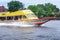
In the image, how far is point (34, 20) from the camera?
5391 cm

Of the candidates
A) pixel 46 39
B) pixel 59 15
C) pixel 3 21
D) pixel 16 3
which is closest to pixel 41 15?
pixel 16 3

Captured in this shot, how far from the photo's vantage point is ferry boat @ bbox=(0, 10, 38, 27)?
54.9 meters

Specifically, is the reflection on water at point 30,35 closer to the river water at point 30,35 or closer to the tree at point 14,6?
the river water at point 30,35

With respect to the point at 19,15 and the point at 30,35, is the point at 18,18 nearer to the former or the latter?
the point at 19,15

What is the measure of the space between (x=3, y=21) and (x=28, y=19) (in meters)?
8.54

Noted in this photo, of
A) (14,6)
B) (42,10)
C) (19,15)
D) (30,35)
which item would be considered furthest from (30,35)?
(42,10)

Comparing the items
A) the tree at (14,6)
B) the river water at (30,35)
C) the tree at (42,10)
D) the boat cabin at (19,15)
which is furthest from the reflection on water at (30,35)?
the tree at (42,10)

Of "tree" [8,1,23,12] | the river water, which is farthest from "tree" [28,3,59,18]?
the river water

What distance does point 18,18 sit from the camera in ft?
189

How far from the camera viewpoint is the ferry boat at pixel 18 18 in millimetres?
54938

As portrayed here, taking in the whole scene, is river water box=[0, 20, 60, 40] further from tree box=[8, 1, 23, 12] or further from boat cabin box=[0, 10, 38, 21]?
tree box=[8, 1, 23, 12]

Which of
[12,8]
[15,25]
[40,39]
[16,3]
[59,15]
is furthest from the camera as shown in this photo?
[59,15]

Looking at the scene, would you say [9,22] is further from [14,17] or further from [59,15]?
[59,15]

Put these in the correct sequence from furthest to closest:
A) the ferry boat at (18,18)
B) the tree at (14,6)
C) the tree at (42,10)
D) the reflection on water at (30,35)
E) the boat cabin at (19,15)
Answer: the tree at (42,10) → the tree at (14,6) → the boat cabin at (19,15) → the ferry boat at (18,18) → the reflection on water at (30,35)
